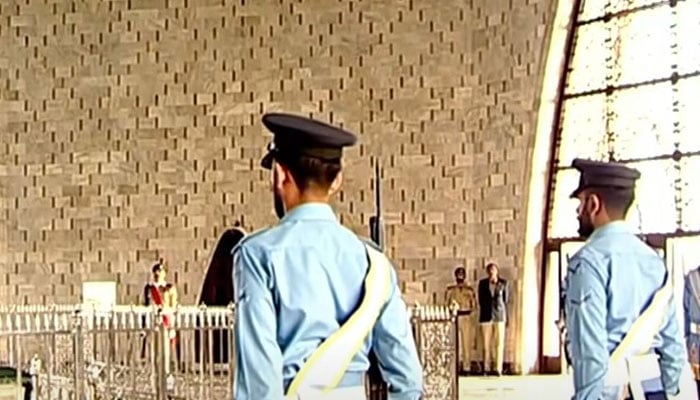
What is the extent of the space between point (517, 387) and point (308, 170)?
37.5ft

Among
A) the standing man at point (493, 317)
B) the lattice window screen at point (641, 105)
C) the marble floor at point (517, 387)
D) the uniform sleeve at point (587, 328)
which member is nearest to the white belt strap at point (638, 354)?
the uniform sleeve at point (587, 328)

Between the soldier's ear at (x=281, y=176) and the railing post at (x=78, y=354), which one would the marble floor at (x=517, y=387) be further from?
the soldier's ear at (x=281, y=176)

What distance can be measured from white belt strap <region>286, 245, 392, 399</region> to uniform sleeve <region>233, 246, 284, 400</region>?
12 cm

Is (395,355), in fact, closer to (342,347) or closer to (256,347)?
(342,347)

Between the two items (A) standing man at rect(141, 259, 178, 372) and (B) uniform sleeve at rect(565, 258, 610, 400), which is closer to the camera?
(B) uniform sleeve at rect(565, 258, 610, 400)

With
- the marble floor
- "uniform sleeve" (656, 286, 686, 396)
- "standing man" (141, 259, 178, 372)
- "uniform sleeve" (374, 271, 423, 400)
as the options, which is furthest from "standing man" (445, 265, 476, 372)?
"uniform sleeve" (374, 271, 423, 400)

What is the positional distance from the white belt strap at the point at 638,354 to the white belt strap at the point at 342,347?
1125 mm

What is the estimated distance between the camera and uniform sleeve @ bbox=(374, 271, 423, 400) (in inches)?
121

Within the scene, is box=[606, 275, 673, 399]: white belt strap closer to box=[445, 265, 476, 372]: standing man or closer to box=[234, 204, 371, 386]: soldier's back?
box=[234, 204, 371, 386]: soldier's back

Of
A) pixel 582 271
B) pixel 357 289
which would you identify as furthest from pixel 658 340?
pixel 357 289

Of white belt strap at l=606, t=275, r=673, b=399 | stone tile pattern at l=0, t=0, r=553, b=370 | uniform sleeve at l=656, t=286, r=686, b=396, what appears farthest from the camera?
stone tile pattern at l=0, t=0, r=553, b=370

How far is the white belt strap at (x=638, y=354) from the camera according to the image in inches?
154

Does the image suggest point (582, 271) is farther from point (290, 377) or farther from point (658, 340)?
point (290, 377)

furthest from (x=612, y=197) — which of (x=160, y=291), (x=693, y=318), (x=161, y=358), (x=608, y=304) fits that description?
(x=160, y=291)
